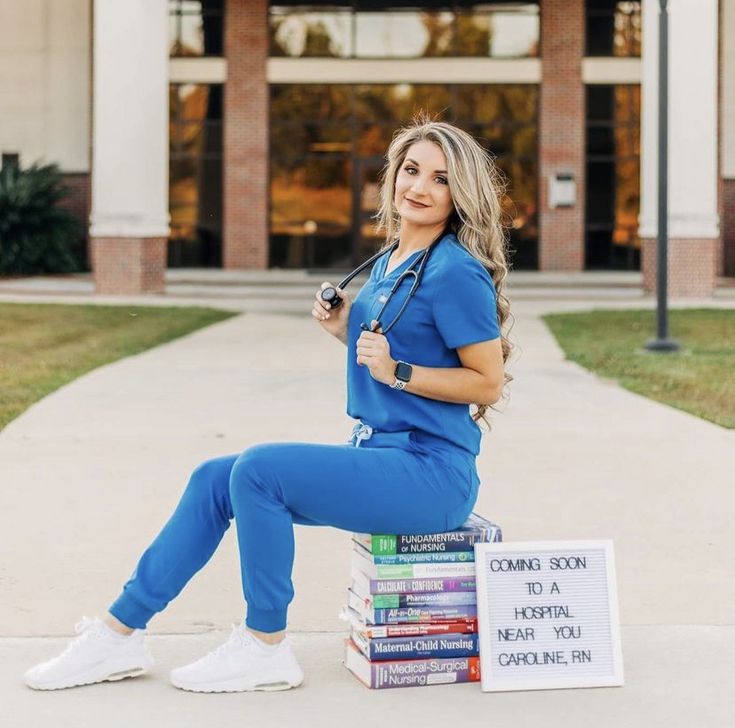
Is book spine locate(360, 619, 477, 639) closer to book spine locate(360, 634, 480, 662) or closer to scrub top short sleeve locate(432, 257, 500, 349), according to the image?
book spine locate(360, 634, 480, 662)

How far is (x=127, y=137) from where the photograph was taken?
2498 cm

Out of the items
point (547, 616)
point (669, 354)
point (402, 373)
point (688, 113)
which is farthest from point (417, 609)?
point (688, 113)

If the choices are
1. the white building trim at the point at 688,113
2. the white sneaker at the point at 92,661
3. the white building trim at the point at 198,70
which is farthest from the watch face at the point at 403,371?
the white building trim at the point at 198,70

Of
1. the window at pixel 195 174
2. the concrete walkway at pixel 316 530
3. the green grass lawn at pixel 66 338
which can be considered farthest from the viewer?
the window at pixel 195 174

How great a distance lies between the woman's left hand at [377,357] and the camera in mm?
4594

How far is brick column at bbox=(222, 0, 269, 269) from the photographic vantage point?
33.0m

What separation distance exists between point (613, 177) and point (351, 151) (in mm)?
5471

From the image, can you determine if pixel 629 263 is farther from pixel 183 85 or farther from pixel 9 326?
pixel 9 326

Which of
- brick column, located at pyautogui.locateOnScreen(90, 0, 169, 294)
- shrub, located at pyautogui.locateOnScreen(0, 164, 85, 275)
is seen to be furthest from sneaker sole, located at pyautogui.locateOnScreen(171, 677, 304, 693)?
shrub, located at pyautogui.locateOnScreen(0, 164, 85, 275)

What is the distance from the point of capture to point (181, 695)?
459 cm

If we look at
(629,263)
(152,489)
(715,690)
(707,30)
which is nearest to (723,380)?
(152,489)

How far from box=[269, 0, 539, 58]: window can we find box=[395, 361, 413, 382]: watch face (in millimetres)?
29014

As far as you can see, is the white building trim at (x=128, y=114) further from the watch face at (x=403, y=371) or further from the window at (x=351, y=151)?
the watch face at (x=403, y=371)

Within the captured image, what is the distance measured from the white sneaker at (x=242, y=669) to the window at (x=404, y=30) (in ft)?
95.9
